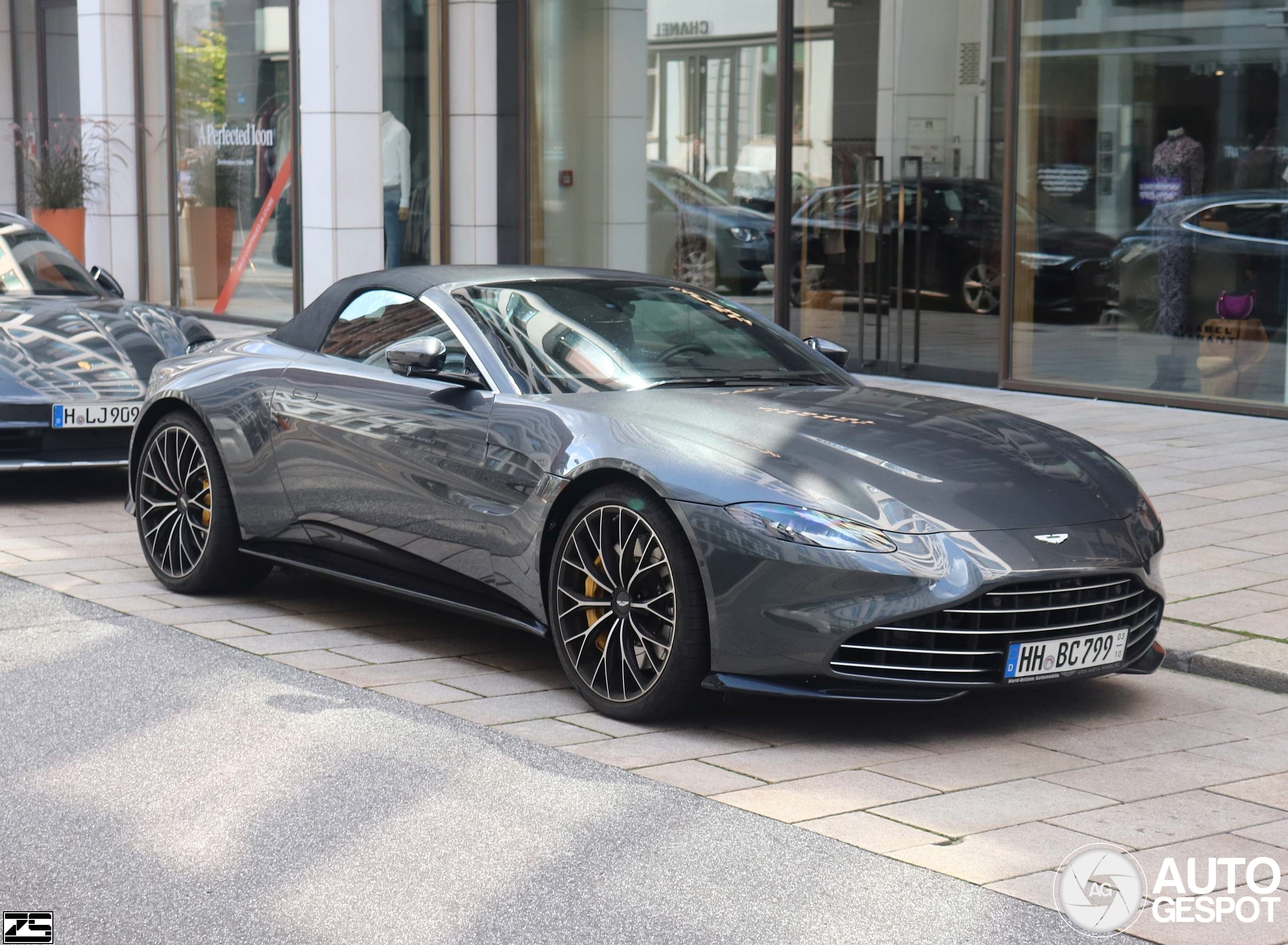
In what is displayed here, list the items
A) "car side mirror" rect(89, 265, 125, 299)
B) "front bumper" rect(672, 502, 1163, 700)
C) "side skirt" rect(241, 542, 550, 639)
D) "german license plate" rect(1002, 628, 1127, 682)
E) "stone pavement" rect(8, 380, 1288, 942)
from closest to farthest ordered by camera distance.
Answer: "stone pavement" rect(8, 380, 1288, 942) → "front bumper" rect(672, 502, 1163, 700) → "german license plate" rect(1002, 628, 1127, 682) → "side skirt" rect(241, 542, 550, 639) → "car side mirror" rect(89, 265, 125, 299)

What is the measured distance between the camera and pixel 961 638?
4.81m

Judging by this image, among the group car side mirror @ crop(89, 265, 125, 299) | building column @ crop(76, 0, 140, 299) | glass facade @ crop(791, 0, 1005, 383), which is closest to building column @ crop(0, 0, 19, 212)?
building column @ crop(76, 0, 140, 299)

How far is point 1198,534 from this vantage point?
785 cm

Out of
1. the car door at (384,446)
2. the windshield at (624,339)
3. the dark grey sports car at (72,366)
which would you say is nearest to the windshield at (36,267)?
the dark grey sports car at (72,366)

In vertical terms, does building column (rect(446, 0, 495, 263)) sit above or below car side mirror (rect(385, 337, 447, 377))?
above

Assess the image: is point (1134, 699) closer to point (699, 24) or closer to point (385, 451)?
point (385, 451)

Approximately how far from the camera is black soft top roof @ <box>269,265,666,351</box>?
20.7 feet

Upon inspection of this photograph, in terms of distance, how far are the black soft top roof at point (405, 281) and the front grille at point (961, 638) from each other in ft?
7.09

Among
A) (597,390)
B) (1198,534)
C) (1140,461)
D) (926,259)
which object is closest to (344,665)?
(597,390)

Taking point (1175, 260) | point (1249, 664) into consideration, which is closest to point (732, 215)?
point (1175, 260)

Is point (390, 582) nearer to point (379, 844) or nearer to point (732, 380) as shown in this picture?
point (732, 380)

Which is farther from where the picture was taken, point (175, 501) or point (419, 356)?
point (175, 501)

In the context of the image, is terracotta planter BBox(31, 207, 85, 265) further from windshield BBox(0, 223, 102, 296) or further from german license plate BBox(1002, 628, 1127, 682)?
german license plate BBox(1002, 628, 1127, 682)

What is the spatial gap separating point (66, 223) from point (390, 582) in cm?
1496
